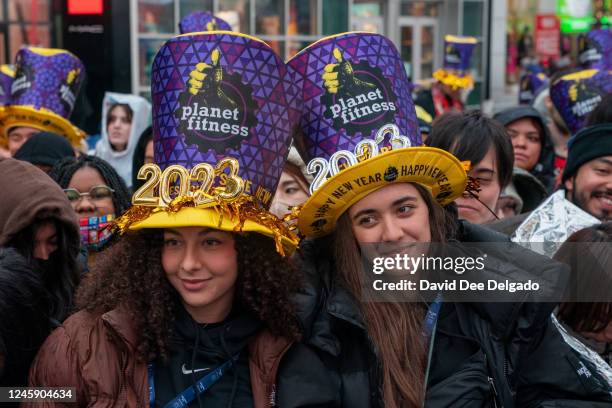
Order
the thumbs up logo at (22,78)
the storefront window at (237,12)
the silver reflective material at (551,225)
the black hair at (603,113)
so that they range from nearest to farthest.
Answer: the silver reflective material at (551,225) < the black hair at (603,113) < the thumbs up logo at (22,78) < the storefront window at (237,12)

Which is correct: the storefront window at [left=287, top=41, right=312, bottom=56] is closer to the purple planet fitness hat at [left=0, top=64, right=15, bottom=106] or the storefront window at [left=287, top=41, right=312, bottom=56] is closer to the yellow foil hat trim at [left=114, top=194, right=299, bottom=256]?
the purple planet fitness hat at [left=0, top=64, right=15, bottom=106]

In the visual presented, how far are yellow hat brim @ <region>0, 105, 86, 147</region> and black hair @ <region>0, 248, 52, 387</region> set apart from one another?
3.53m

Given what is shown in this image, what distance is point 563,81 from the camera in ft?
21.6

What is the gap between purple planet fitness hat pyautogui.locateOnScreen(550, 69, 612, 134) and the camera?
6.32 meters

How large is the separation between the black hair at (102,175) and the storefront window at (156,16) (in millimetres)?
10618

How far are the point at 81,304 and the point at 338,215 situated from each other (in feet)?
3.02

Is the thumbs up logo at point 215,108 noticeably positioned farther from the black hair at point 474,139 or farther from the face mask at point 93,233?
the black hair at point 474,139

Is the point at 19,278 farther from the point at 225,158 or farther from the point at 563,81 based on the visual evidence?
the point at 563,81

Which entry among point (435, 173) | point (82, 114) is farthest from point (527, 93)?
point (435, 173)

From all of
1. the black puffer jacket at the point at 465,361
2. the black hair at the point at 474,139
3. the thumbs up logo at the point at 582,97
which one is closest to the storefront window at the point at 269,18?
the thumbs up logo at the point at 582,97

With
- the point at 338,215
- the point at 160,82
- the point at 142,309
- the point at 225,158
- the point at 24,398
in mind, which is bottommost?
the point at 24,398

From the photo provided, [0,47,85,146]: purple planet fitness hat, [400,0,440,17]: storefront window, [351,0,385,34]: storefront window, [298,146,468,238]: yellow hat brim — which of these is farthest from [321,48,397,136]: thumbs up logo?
[400,0,440,17]: storefront window

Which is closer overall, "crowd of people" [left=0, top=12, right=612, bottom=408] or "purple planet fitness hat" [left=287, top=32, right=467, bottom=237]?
"crowd of people" [left=0, top=12, right=612, bottom=408]

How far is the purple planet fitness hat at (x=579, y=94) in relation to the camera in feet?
20.7
